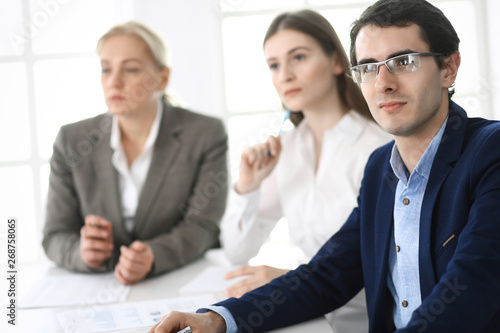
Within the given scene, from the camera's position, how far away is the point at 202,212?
7.11 feet

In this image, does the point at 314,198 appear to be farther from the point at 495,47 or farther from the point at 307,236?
the point at 495,47

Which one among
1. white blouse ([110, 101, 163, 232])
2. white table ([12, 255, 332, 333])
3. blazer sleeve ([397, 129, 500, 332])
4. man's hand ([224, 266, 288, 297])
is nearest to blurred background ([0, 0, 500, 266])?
white blouse ([110, 101, 163, 232])

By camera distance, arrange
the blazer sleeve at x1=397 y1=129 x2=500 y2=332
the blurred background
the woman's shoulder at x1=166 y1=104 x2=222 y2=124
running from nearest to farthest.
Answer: the blazer sleeve at x1=397 y1=129 x2=500 y2=332 → the woman's shoulder at x1=166 y1=104 x2=222 y2=124 → the blurred background

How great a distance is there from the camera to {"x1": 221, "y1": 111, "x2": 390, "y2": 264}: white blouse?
1.84 meters

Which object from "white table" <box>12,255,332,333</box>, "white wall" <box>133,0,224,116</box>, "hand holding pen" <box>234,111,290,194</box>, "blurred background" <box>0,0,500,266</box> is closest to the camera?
"white table" <box>12,255,332,333</box>

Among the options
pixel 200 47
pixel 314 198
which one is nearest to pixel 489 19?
pixel 200 47

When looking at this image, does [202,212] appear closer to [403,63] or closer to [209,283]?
[209,283]

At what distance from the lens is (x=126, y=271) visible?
1726mm

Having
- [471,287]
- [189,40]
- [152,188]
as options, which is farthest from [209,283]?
[189,40]

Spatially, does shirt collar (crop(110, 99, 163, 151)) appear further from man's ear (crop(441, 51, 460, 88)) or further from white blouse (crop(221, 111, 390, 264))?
man's ear (crop(441, 51, 460, 88))

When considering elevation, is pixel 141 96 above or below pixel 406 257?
above

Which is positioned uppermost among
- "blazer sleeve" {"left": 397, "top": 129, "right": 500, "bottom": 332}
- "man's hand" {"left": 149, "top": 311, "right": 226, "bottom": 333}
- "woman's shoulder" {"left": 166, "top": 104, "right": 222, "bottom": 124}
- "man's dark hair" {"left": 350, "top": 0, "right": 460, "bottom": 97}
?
"man's dark hair" {"left": 350, "top": 0, "right": 460, "bottom": 97}

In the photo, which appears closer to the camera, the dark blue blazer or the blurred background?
the dark blue blazer

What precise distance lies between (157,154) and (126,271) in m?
0.61
